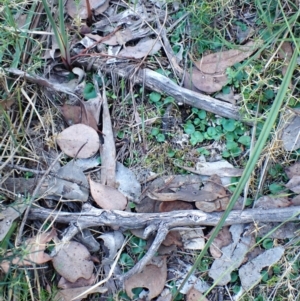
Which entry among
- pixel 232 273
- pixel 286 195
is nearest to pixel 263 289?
pixel 232 273

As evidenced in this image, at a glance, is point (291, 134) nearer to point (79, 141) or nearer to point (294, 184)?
point (294, 184)

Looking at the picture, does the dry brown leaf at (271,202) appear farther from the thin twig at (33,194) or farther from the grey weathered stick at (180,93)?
the thin twig at (33,194)

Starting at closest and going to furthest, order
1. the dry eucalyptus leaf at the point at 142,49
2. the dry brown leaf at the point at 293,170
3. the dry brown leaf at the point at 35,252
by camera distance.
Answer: the dry brown leaf at the point at 35,252 → the dry brown leaf at the point at 293,170 → the dry eucalyptus leaf at the point at 142,49

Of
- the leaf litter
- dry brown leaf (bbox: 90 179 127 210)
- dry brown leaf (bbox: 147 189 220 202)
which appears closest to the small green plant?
the leaf litter

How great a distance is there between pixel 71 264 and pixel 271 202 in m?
0.69

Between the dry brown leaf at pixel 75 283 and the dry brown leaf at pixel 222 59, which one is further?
the dry brown leaf at pixel 222 59

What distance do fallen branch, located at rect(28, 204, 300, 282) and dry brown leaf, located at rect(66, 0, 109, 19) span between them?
0.73 metres

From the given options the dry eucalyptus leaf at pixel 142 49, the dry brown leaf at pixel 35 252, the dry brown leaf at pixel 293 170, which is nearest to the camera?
the dry brown leaf at pixel 35 252

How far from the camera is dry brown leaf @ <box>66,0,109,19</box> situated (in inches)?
74.0

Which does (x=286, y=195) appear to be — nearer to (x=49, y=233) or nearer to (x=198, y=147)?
(x=198, y=147)

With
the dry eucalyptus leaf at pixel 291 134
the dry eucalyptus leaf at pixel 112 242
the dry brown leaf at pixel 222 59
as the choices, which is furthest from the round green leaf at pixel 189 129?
the dry eucalyptus leaf at pixel 112 242

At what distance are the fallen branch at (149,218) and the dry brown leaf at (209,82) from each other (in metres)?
0.44

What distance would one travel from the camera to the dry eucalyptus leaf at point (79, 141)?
176cm

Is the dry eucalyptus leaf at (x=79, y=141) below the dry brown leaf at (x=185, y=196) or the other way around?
the other way around
